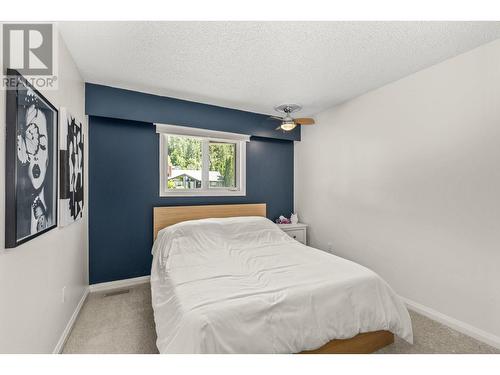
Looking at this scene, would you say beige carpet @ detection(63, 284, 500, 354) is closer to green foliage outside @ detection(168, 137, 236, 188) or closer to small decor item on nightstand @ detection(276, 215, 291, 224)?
green foliage outside @ detection(168, 137, 236, 188)

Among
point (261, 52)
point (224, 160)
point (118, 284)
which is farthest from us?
point (224, 160)

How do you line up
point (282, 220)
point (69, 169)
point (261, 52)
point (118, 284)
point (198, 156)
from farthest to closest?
point (282, 220), point (198, 156), point (118, 284), point (261, 52), point (69, 169)

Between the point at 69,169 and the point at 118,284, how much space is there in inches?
67.3

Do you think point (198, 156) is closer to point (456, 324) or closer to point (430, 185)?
point (430, 185)

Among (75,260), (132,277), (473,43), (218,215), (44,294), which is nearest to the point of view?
(44,294)

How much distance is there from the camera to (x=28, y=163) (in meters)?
1.28

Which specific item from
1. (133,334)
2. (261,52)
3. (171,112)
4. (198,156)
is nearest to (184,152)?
(198,156)

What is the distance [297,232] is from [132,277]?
7.99 feet

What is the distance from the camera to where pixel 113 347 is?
1.83 meters

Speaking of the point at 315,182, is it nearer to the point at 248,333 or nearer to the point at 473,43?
the point at 473,43

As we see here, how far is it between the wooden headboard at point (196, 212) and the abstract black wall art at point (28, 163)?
148 cm

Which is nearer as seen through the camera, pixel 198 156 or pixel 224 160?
pixel 198 156

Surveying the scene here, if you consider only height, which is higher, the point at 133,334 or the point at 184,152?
the point at 184,152
